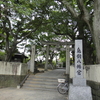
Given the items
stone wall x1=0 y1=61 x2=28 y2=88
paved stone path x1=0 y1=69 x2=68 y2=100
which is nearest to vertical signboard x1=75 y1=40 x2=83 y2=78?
paved stone path x1=0 y1=69 x2=68 y2=100

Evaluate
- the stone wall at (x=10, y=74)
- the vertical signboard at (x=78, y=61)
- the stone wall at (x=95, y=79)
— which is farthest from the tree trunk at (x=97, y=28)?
the stone wall at (x=10, y=74)

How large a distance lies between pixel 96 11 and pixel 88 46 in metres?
7.22

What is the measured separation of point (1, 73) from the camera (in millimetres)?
8781

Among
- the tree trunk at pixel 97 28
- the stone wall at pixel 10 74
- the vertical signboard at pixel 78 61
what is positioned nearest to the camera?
the vertical signboard at pixel 78 61

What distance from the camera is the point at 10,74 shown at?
880 cm

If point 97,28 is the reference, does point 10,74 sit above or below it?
below

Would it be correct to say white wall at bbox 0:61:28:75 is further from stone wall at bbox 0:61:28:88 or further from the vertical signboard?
the vertical signboard

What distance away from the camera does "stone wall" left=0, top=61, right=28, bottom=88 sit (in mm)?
8633

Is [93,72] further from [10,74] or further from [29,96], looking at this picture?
[10,74]

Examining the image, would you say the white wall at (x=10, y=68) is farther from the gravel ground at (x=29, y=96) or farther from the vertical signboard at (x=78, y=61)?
the vertical signboard at (x=78, y=61)

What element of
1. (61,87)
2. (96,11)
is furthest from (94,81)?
(96,11)

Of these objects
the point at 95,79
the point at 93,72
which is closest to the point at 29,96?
the point at 95,79

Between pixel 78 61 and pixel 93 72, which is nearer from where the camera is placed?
pixel 78 61

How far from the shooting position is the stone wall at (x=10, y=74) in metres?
8.63
